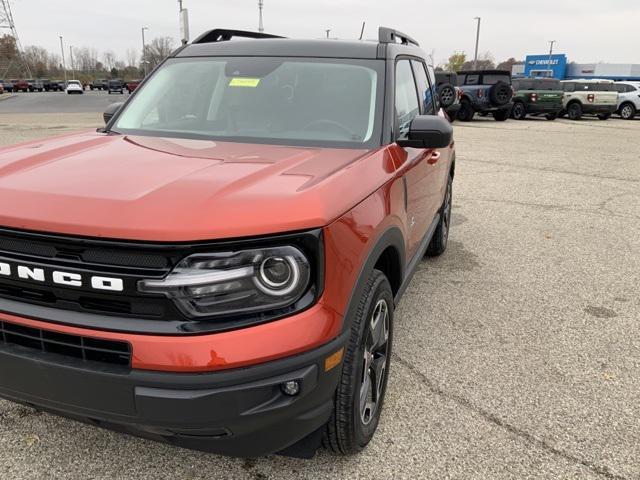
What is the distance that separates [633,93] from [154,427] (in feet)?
97.4

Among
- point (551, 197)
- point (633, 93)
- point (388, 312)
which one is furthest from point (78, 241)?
point (633, 93)

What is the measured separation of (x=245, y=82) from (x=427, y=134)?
1.17 metres

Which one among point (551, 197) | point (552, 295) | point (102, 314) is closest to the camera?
point (102, 314)

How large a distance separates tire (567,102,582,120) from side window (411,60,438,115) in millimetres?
23379

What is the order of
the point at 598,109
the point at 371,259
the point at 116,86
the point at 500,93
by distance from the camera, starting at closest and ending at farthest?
the point at 371,259, the point at 500,93, the point at 598,109, the point at 116,86

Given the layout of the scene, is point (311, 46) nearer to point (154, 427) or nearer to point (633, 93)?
point (154, 427)

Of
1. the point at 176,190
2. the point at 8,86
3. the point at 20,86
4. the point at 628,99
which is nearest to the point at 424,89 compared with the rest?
the point at 176,190

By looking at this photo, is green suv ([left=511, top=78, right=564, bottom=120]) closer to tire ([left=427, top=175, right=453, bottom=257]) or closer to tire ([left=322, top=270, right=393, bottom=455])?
tire ([left=427, top=175, right=453, bottom=257])

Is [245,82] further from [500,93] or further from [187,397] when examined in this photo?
[500,93]

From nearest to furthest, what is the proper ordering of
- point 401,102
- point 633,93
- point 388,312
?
point 388,312, point 401,102, point 633,93

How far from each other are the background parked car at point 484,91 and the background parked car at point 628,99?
788 cm

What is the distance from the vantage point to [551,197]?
8.39 m

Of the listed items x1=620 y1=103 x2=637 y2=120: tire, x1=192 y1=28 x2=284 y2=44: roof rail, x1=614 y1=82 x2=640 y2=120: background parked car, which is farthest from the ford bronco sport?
x1=620 y1=103 x2=637 y2=120: tire

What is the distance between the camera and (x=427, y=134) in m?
2.90
